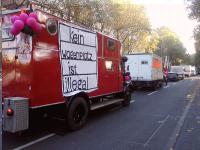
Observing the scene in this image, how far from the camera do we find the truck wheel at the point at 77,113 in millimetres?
8008

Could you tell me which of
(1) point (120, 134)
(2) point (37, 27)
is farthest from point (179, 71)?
(2) point (37, 27)

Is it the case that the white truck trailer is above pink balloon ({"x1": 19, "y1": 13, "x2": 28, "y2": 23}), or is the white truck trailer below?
below

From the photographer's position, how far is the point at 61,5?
2606 cm

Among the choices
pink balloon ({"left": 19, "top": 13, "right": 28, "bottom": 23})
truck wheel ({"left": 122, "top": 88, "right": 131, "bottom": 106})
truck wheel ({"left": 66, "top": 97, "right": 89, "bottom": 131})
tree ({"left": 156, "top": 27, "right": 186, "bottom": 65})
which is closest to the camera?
pink balloon ({"left": 19, "top": 13, "right": 28, "bottom": 23})

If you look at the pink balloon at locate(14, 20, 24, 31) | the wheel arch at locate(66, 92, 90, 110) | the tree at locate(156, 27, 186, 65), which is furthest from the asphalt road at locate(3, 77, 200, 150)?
the tree at locate(156, 27, 186, 65)

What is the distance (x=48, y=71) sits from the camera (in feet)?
24.2

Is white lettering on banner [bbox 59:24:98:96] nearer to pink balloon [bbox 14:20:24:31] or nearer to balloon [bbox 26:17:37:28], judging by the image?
balloon [bbox 26:17:37:28]

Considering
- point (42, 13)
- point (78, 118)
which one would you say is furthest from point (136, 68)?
point (42, 13)

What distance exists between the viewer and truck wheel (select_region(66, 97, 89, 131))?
8.01m

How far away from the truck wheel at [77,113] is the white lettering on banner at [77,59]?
32cm

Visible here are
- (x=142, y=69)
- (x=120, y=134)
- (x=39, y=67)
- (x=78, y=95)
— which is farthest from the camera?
(x=142, y=69)

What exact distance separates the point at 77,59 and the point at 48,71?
1534mm

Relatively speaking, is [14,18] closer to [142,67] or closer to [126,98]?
[126,98]

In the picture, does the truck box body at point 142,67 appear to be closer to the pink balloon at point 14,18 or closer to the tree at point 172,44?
the pink balloon at point 14,18
